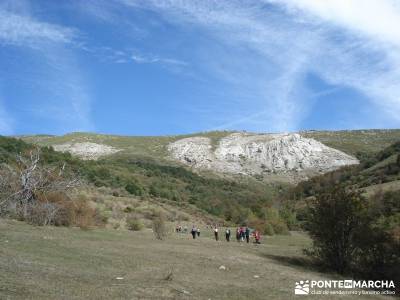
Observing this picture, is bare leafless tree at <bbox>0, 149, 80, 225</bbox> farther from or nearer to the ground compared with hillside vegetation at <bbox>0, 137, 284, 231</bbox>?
nearer to the ground

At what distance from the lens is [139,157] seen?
192 m

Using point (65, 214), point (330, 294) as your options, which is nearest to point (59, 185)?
point (65, 214)

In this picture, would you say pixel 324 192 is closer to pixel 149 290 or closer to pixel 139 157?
pixel 149 290

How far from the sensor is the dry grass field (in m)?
14.3

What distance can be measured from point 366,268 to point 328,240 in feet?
8.78

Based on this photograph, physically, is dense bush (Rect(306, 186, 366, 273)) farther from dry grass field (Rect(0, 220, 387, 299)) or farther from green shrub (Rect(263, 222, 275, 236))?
green shrub (Rect(263, 222, 275, 236))
